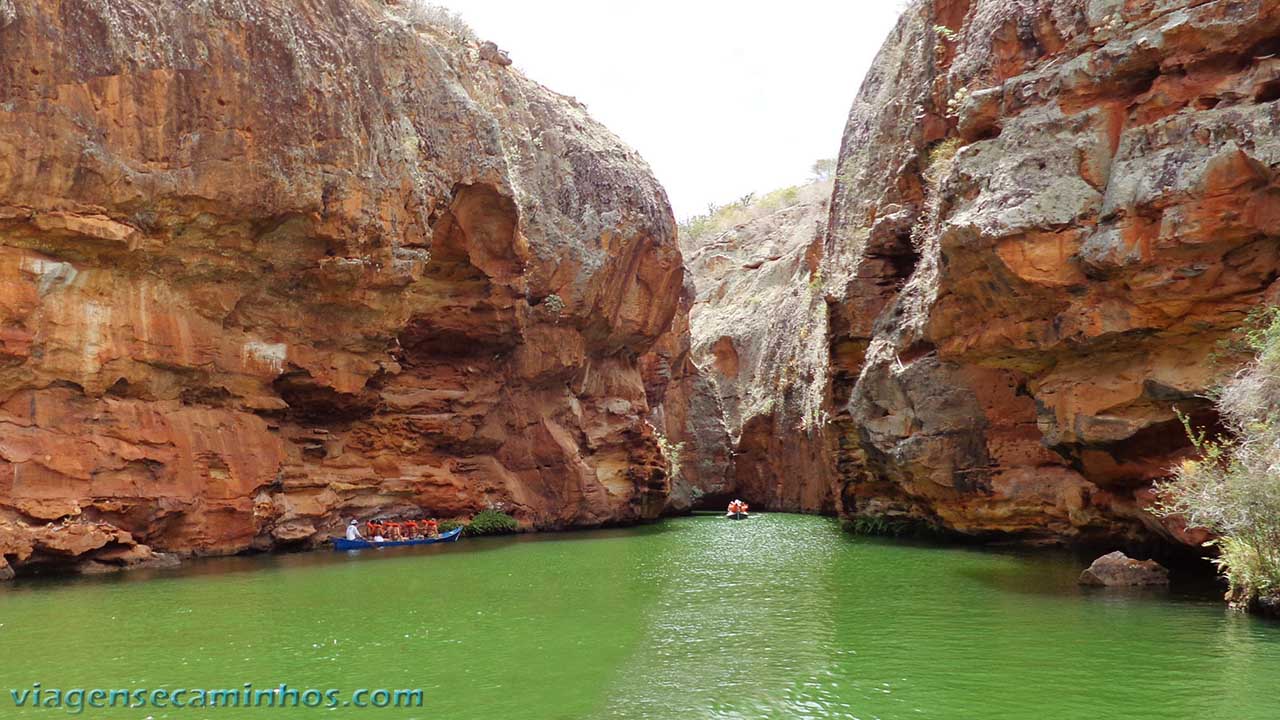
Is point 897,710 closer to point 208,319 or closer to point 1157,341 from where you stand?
point 1157,341

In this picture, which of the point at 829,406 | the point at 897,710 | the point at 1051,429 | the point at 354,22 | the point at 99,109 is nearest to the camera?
the point at 897,710

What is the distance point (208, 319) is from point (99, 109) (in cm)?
538

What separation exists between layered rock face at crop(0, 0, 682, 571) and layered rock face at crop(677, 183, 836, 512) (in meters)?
10.3

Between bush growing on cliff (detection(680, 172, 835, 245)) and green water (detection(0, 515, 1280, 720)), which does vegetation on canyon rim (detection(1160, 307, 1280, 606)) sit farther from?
bush growing on cliff (detection(680, 172, 835, 245))

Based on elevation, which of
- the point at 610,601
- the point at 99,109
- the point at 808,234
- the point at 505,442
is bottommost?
the point at 610,601

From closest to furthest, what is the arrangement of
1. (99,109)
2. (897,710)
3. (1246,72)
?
(897,710) → (1246,72) → (99,109)

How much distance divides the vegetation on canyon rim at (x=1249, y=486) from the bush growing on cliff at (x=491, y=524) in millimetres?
21967

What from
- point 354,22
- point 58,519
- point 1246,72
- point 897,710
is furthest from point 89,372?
point 1246,72

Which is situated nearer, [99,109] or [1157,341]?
[1157,341]

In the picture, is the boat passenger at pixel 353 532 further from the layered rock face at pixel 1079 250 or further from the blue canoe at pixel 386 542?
the layered rock face at pixel 1079 250

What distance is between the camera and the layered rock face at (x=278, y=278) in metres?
18.9

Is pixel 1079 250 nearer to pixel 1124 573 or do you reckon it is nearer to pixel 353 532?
pixel 1124 573

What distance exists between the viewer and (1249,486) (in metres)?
11.1

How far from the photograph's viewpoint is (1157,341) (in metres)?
16.2
